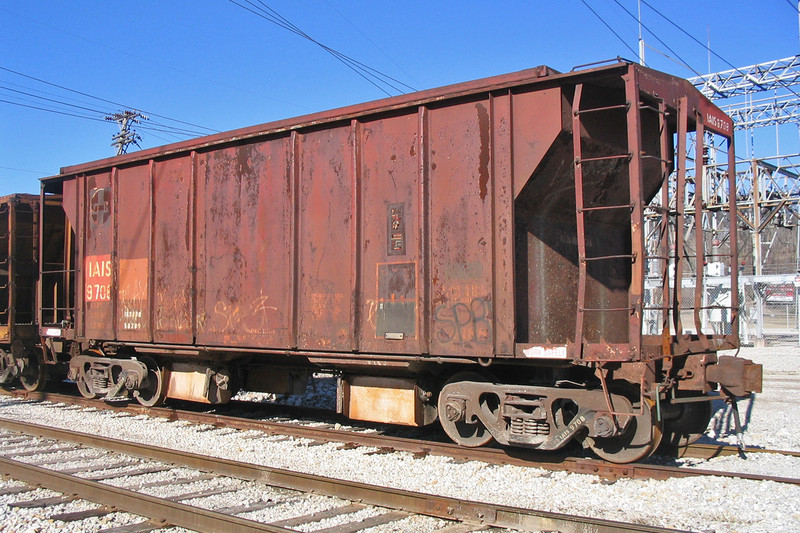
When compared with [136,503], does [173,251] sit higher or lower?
higher

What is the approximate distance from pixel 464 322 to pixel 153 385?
5941 millimetres

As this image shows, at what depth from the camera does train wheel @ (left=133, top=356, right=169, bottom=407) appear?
989cm

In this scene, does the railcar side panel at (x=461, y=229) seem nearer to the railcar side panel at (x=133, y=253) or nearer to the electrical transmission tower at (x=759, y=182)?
the railcar side panel at (x=133, y=253)

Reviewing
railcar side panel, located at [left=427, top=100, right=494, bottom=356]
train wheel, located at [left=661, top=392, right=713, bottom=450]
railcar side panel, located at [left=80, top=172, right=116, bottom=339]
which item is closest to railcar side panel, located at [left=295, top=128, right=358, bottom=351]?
railcar side panel, located at [left=427, top=100, right=494, bottom=356]

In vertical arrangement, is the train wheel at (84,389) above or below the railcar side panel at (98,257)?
below

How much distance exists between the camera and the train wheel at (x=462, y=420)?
6.79 m

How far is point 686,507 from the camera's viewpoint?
17.2ft

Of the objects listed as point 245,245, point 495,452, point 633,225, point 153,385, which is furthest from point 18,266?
point 633,225

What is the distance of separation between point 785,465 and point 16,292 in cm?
1278

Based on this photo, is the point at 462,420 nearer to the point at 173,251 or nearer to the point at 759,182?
the point at 173,251

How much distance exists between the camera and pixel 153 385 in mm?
10117

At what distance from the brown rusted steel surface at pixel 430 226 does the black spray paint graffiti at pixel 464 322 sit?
0.05ft

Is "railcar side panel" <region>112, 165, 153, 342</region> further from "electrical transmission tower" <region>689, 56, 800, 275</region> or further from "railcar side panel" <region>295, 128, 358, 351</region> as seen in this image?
"electrical transmission tower" <region>689, 56, 800, 275</region>

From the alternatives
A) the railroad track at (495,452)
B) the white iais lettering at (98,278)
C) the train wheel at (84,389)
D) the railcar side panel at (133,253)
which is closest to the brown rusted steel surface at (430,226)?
the railcar side panel at (133,253)
